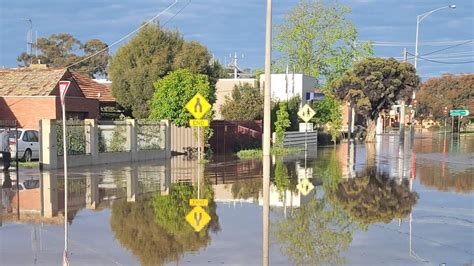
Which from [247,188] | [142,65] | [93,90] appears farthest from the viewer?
[93,90]

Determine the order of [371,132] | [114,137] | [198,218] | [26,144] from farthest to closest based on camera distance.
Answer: [371,132], [114,137], [26,144], [198,218]

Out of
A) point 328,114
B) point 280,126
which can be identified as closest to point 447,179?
point 280,126

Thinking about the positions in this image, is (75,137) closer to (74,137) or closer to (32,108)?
(74,137)

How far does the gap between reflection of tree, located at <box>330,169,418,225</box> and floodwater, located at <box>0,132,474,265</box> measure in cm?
3

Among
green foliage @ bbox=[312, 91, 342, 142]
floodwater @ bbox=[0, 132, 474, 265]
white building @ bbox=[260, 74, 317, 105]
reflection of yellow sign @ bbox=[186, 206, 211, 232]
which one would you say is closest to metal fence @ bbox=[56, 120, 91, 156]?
floodwater @ bbox=[0, 132, 474, 265]

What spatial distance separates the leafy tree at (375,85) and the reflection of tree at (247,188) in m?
39.0

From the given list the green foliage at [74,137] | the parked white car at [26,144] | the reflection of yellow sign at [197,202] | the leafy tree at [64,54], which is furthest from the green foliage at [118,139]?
the leafy tree at [64,54]

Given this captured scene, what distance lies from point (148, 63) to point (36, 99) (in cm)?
870

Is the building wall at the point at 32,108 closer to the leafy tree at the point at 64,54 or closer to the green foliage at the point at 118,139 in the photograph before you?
the green foliage at the point at 118,139

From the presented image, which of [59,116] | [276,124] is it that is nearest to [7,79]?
[59,116]

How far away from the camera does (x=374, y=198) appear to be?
15.7 m

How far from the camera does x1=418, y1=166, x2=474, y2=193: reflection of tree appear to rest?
18828mm

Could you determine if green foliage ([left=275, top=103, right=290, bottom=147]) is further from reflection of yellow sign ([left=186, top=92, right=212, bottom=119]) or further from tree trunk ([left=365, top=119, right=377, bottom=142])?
tree trunk ([left=365, top=119, right=377, bottom=142])

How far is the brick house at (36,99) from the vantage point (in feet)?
112
